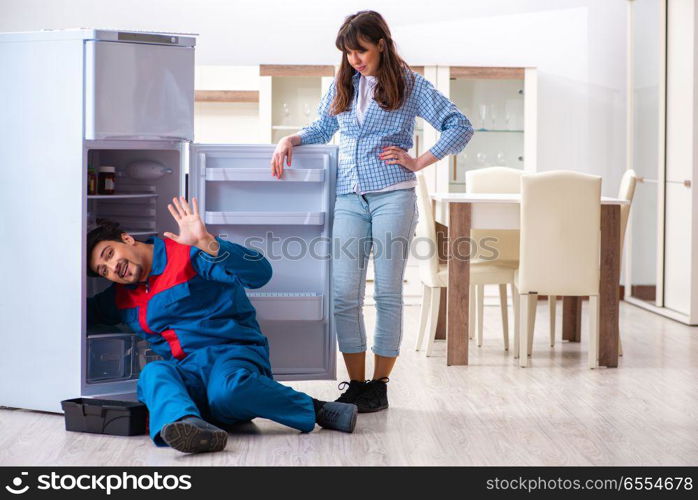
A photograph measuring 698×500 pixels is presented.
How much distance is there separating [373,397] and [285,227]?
2.20 feet

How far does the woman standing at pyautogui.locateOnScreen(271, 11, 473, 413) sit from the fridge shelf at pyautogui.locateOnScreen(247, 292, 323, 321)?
128 mm

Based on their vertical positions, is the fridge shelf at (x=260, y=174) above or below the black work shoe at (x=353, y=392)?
above

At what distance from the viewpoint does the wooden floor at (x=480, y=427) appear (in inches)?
100.0

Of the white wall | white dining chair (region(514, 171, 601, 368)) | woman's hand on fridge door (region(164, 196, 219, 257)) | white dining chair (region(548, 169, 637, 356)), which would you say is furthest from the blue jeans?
the white wall

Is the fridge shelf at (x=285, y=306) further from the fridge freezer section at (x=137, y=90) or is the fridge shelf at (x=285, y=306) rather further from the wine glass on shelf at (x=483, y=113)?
the wine glass on shelf at (x=483, y=113)

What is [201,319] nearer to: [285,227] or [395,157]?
[285,227]

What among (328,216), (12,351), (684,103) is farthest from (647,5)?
(12,351)

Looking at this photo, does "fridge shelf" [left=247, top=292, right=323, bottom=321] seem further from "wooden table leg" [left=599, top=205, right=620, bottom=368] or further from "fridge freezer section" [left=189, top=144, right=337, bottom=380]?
"wooden table leg" [left=599, top=205, right=620, bottom=368]

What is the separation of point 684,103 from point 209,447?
11.9 feet

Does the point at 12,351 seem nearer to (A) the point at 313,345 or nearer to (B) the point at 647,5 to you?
(A) the point at 313,345

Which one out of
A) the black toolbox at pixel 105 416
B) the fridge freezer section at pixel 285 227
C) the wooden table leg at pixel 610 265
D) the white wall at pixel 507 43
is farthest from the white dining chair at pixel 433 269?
the white wall at pixel 507 43

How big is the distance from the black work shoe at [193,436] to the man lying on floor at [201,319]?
0.13 metres

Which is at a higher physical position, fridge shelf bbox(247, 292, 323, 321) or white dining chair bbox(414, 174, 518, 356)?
white dining chair bbox(414, 174, 518, 356)

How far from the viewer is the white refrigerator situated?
2.88m
